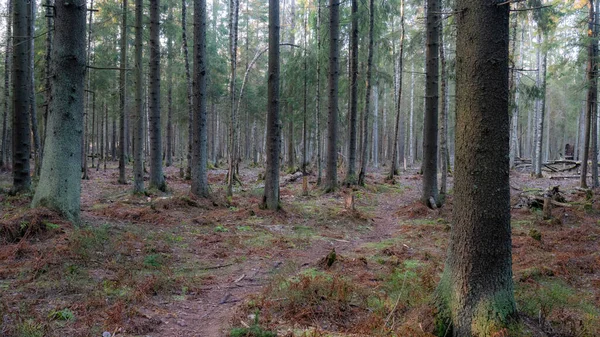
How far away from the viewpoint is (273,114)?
10.6 meters

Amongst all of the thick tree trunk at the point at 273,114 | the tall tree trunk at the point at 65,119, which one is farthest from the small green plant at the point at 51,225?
the thick tree trunk at the point at 273,114

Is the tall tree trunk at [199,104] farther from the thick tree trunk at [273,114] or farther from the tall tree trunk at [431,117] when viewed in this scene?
the tall tree trunk at [431,117]

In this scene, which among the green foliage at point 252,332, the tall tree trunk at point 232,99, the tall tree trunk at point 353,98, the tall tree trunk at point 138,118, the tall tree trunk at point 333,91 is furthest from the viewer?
the tall tree trunk at point 353,98

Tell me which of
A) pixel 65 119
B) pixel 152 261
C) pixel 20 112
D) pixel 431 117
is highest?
pixel 431 117

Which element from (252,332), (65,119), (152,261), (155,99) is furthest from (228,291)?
(155,99)

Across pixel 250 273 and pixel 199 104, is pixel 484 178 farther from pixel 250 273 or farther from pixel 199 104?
pixel 199 104

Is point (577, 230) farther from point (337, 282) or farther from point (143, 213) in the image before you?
point (143, 213)

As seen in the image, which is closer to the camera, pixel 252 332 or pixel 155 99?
pixel 252 332

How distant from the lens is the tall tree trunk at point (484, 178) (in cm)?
342

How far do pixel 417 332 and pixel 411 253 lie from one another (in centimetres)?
403

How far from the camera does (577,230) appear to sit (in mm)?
8680

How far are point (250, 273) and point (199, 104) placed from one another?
23.4 ft

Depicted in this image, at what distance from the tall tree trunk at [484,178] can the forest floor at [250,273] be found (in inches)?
Answer: 6.9

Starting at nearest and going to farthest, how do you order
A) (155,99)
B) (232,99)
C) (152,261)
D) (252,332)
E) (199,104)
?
(252,332)
(152,261)
(199,104)
(232,99)
(155,99)
